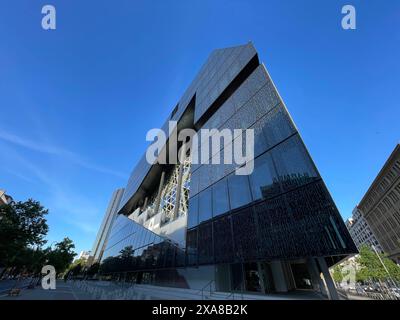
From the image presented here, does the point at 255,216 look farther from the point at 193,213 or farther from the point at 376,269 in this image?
the point at 376,269

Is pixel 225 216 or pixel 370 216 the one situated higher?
pixel 370 216

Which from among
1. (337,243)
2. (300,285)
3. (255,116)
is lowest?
(300,285)

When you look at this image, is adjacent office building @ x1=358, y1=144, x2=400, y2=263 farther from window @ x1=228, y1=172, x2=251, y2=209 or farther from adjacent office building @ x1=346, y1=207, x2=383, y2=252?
window @ x1=228, y1=172, x2=251, y2=209

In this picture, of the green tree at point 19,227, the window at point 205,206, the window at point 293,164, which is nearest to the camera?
the window at point 293,164

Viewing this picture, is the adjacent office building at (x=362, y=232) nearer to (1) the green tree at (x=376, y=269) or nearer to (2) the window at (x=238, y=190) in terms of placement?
(1) the green tree at (x=376, y=269)

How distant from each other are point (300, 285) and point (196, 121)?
18.4m

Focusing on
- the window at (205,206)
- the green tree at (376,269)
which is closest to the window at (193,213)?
the window at (205,206)

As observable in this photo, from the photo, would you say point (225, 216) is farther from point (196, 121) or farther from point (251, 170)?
point (196, 121)

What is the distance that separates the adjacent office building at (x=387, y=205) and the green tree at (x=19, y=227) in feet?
257

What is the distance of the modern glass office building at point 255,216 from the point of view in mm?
8172

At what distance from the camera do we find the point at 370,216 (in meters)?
68.8

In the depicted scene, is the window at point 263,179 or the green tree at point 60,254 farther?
the green tree at point 60,254

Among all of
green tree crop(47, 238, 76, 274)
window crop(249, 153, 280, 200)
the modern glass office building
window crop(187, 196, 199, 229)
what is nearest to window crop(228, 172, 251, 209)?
the modern glass office building
